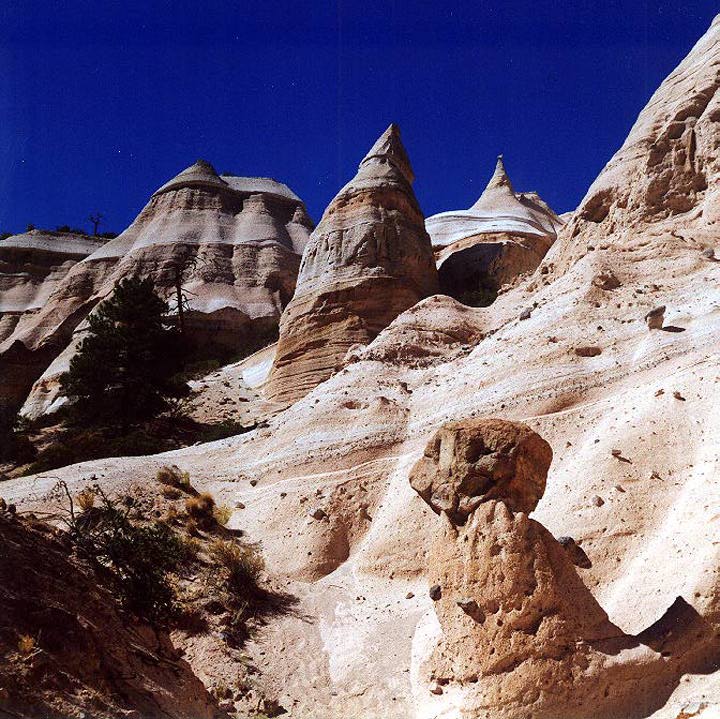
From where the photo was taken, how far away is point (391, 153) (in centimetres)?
3033

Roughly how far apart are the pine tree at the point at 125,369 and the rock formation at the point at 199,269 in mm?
9780

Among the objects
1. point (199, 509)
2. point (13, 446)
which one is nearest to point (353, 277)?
point (13, 446)

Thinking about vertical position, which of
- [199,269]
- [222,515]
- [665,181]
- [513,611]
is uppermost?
[199,269]

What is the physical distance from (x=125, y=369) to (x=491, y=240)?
2049cm

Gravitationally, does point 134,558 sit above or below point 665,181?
below

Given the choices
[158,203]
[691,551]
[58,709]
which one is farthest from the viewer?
[158,203]

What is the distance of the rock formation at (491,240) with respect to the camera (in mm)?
31125

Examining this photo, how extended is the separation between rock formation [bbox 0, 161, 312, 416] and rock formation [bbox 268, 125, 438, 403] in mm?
10546

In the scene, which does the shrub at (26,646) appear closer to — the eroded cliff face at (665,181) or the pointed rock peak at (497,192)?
the eroded cliff face at (665,181)

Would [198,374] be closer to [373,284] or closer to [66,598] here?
[373,284]

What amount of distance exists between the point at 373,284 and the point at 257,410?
19.3ft

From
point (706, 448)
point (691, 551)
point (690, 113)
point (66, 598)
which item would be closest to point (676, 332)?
point (706, 448)

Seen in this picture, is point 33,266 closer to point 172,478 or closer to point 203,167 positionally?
point 203,167

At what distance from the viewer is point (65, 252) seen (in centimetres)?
5128
